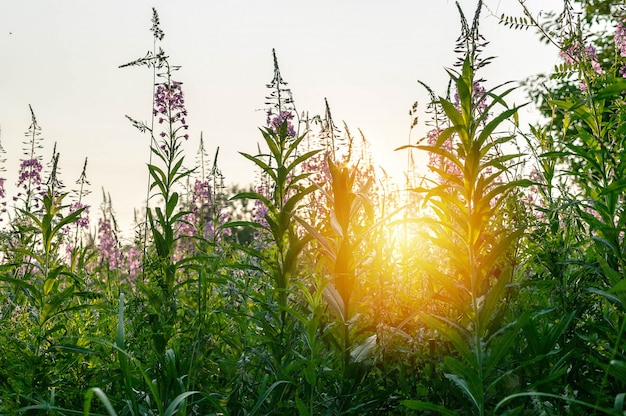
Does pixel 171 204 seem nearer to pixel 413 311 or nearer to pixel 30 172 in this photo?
pixel 413 311

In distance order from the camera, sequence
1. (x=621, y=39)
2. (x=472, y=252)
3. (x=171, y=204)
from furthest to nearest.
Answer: (x=621, y=39) → (x=171, y=204) → (x=472, y=252)

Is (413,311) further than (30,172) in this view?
No

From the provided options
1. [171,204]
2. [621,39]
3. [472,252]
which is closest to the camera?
[472,252]

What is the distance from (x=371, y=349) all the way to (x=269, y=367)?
0.52m

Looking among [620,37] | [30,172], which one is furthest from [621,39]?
[30,172]

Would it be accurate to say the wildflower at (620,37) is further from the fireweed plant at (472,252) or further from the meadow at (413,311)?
the fireweed plant at (472,252)

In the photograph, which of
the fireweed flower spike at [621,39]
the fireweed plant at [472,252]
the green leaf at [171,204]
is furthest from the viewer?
the fireweed flower spike at [621,39]

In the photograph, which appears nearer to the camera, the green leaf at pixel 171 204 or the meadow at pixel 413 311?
the meadow at pixel 413 311

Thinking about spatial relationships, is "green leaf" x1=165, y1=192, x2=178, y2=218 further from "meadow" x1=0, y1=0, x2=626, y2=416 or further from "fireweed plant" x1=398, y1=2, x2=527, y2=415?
"fireweed plant" x1=398, y1=2, x2=527, y2=415

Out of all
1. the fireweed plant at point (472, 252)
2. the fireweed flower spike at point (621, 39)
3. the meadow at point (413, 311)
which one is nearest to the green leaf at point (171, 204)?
the meadow at point (413, 311)

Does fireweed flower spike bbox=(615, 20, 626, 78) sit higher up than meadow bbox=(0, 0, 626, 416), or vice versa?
fireweed flower spike bbox=(615, 20, 626, 78)

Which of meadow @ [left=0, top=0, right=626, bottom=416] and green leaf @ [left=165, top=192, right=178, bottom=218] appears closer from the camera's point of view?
meadow @ [left=0, top=0, right=626, bottom=416]

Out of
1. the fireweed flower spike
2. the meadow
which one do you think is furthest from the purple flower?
the fireweed flower spike

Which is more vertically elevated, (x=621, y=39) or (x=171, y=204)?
(x=621, y=39)
